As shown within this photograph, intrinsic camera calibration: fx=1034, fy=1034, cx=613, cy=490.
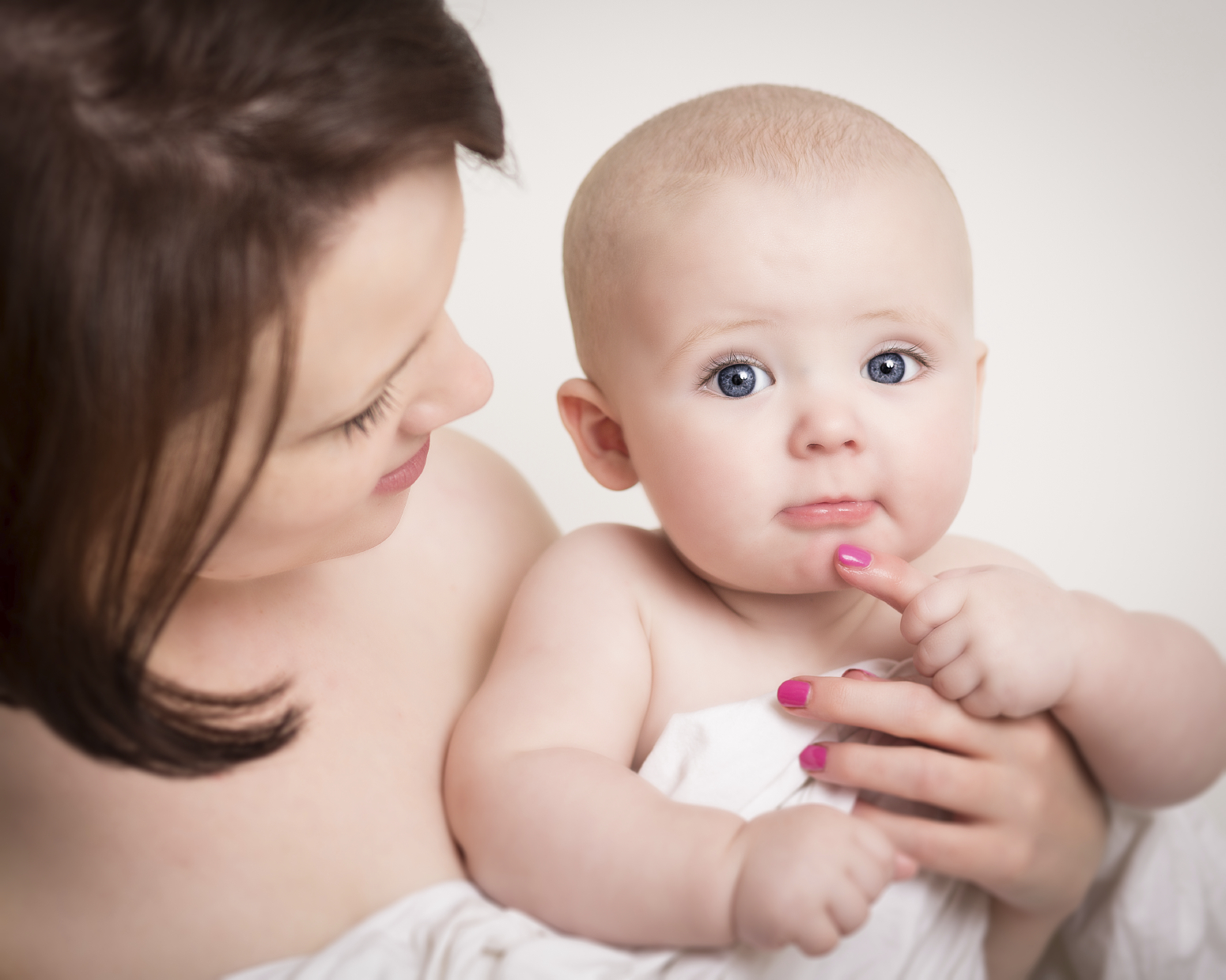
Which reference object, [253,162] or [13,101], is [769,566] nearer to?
[253,162]

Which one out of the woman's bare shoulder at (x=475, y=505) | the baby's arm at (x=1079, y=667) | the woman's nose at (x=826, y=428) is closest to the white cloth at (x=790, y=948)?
the baby's arm at (x=1079, y=667)

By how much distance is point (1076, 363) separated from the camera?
2.44m

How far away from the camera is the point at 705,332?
1145mm

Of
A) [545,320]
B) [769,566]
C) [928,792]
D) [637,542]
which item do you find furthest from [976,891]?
[545,320]

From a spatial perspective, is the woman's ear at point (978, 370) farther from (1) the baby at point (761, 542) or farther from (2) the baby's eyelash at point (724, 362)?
(2) the baby's eyelash at point (724, 362)

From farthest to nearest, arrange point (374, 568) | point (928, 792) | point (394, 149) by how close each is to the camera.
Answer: point (374, 568) → point (928, 792) → point (394, 149)

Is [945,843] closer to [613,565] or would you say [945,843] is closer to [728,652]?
[728,652]

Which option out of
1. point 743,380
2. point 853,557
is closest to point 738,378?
point 743,380

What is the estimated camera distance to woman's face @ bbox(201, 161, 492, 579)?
79cm

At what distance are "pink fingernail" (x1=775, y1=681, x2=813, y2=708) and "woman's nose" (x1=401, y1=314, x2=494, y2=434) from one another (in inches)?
17.5

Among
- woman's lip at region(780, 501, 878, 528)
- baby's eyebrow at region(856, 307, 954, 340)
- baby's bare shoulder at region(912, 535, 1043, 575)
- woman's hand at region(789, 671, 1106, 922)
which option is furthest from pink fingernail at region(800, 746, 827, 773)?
baby's eyebrow at region(856, 307, 954, 340)

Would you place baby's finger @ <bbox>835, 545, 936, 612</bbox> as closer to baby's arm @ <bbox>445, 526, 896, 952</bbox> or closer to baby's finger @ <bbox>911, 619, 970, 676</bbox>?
baby's finger @ <bbox>911, 619, 970, 676</bbox>

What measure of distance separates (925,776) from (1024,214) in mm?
1863

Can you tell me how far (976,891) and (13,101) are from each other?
3.89 feet
